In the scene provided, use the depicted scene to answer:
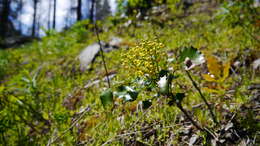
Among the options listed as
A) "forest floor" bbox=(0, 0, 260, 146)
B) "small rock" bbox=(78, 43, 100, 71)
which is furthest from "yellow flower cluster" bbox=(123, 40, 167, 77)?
"small rock" bbox=(78, 43, 100, 71)

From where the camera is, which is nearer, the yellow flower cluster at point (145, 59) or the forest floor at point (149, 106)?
the yellow flower cluster at point (145, 59)

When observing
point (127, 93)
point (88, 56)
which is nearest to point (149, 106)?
point (127, 93)

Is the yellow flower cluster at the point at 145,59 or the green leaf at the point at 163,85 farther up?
the yellow flower cluster at the point at 145,59

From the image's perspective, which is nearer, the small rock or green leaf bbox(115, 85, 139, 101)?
green leaf bbox(115, 85, 139, 101)

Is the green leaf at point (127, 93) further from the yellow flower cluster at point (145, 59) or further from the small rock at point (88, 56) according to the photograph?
the small rock at point (88, 56)

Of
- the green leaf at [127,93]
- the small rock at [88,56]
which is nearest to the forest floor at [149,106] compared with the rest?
the green leaf at [127,93]

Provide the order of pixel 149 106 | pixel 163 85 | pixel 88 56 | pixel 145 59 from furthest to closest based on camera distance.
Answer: pixel 88 56
pixel 149 106
pixel 145 59
pixel 163 85

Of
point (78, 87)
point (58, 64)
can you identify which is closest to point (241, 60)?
point (78, 87)

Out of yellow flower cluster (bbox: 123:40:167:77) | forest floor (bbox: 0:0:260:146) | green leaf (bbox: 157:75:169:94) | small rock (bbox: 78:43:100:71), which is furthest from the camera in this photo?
small rock (bbox: 78:43:100:71)

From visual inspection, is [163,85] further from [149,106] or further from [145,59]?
[149,106]

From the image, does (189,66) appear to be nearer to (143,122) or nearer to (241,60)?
(143,122)

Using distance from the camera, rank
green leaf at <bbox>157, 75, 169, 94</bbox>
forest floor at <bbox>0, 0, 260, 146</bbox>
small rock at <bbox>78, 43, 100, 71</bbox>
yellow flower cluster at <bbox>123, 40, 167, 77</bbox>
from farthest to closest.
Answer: small rock at <bbox>78, 43, 100, 71</bbox>
forest floor at <bbox>0, 0, 260, 146</bbox>
yellow flower cluster at <bbox>123, 40, 167, 77</bbox>
green leaf at <bbox>157, 75, 169, 94</bbox>

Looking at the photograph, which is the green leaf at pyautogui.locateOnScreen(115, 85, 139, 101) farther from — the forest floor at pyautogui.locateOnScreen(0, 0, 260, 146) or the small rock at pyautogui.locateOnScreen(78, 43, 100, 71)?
the small rock at pyautogui.locateOnScreen(78, 43, 100, 71)
